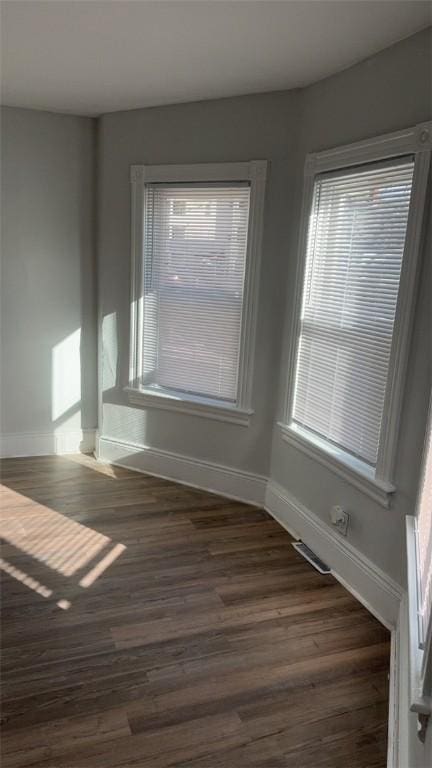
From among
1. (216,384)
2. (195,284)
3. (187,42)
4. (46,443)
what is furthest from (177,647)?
(187,42)

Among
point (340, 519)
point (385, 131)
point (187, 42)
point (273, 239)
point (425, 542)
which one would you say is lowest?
point (340, 519)

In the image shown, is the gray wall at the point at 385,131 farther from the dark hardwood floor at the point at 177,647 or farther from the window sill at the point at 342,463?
the dark hardwood floor at the point at 177,647

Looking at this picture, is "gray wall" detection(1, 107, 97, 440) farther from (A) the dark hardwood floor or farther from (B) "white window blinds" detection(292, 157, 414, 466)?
(B) "white window blinds" detection(292, 157, 414, 466)

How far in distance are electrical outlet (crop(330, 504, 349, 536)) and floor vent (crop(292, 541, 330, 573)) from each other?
239 mm

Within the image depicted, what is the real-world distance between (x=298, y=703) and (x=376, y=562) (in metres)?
0.79

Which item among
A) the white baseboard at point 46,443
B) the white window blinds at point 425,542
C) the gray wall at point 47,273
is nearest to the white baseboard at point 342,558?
the white window blinds at point 425,542

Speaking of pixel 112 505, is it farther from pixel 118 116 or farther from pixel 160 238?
pixel 118 116

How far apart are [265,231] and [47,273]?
1741 mm

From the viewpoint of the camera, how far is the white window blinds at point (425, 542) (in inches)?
68.4

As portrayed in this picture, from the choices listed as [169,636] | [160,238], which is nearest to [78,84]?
[160,238]

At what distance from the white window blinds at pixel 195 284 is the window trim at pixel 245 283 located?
48 mm

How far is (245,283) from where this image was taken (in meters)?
3.32

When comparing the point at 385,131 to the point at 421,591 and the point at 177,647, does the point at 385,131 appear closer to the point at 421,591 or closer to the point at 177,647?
the point at 421,591

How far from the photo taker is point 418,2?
6.32 ft
